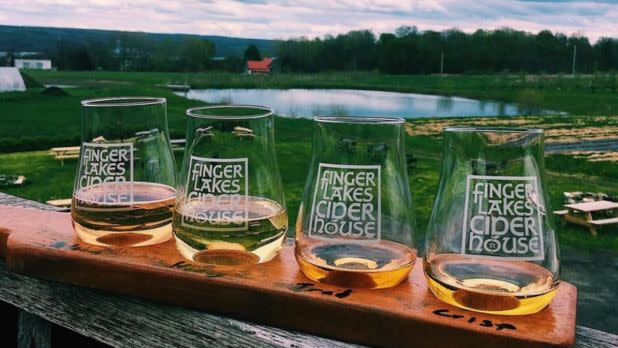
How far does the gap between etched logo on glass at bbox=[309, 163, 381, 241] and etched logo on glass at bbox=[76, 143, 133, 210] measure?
1.56 feet

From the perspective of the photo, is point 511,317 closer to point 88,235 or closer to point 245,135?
point 245,135

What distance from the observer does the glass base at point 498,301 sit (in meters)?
1.11

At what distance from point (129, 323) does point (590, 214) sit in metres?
12.3

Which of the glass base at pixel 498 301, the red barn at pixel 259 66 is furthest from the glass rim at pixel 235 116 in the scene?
the red barn at pixel 259 66

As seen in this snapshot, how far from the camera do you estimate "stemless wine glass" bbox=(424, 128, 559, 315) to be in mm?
1108

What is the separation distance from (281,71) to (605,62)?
41.2 metres

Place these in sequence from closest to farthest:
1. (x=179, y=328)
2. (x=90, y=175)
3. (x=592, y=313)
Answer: (x=179, y=328), (x=90, y=175), (x=592, y=313)

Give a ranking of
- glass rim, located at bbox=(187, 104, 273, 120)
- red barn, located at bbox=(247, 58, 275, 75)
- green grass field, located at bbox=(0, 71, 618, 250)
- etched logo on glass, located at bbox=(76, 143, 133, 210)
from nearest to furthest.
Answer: glass rim, located at bbox=(187, 104, 273, 120)
etched logo on glass, located at bbox=(76, 143, 133, 210)
green grass field, located at bbox=(0, 71, 618, 250)
red barn, located at bbox=(247, 58, 275, 75)

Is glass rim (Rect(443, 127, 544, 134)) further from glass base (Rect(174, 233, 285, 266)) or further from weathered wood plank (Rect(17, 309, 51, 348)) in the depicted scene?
weathered wood plank (Rect(17, 309, 51, 348))

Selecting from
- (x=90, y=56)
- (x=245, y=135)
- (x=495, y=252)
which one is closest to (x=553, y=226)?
(x=495, y=252)

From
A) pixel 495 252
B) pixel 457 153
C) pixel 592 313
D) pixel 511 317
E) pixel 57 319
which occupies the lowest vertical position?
pixel 592 313

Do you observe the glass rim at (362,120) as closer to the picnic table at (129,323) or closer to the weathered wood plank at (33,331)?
the picnic table at (129,323)

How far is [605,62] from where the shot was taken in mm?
78562

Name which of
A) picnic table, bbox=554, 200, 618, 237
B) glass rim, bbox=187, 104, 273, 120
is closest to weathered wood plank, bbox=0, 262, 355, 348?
glass rim, bbox=187, 104, 273, 120
